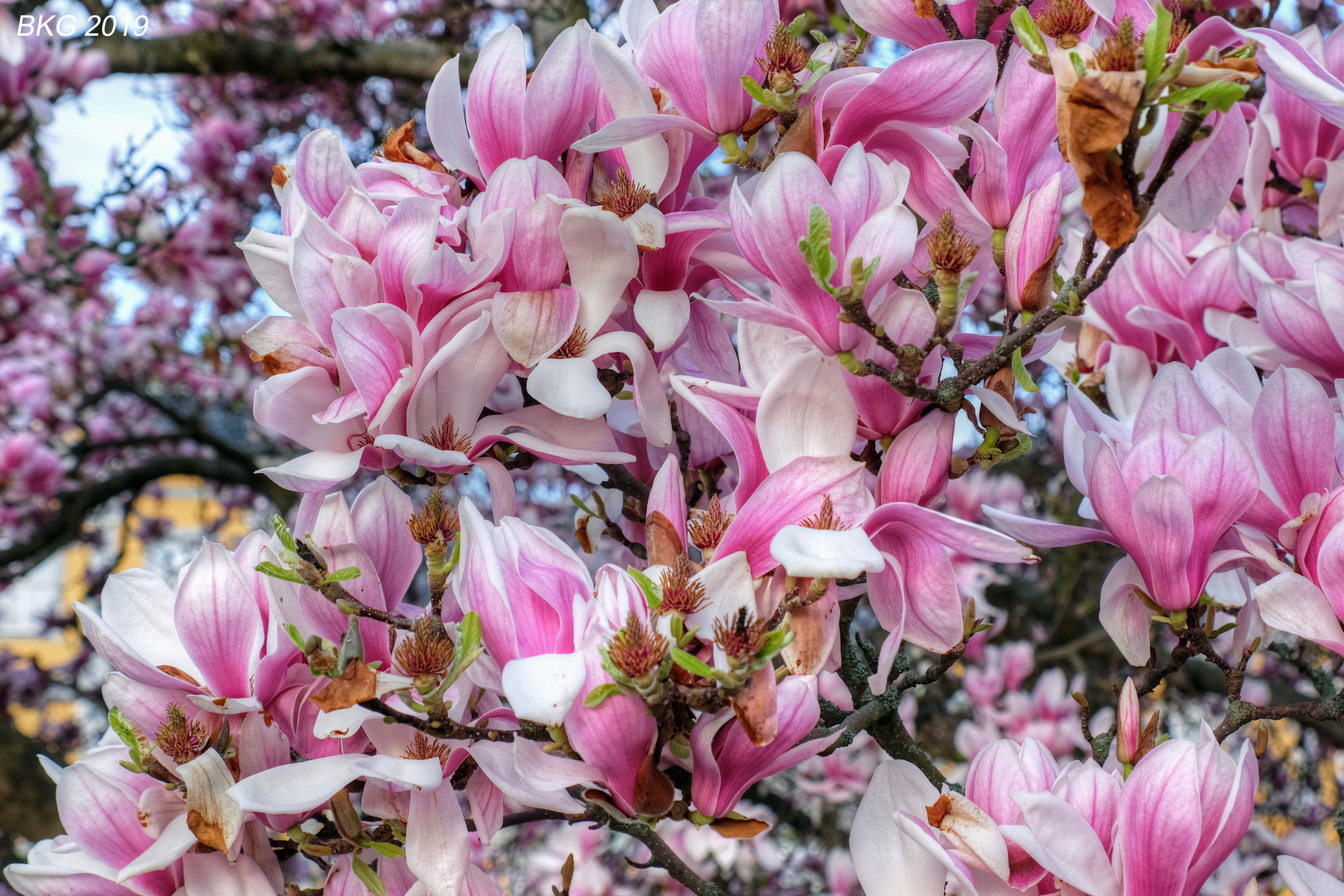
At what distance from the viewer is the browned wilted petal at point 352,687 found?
73cm

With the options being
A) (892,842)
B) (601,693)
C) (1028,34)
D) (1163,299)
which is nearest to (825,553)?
(601,693)

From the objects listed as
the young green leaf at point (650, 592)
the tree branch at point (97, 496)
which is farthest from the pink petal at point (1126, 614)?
the tree branch at point (97, 496)

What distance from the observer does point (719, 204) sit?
3.30 feet

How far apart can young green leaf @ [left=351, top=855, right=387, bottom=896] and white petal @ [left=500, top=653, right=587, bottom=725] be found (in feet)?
1.02

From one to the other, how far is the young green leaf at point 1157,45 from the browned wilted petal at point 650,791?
0.54 m

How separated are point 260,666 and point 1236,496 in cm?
79

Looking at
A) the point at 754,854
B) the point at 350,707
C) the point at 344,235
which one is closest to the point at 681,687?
the point at 350,707

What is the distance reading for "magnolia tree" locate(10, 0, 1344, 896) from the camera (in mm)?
707

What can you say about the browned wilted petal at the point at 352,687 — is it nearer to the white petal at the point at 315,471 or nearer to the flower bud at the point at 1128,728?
the white petal at the point at 315,471

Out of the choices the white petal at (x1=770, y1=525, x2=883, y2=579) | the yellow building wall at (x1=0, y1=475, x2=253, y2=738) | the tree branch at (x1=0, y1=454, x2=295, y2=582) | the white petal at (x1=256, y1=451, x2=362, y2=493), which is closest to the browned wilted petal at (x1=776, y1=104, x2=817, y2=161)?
the white petal at (x1=770, y1=525, x2=883, y2=579)

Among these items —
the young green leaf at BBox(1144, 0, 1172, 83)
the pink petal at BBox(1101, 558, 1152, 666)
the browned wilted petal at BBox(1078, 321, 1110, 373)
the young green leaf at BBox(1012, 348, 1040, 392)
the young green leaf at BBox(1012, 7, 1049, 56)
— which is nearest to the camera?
the young green leaf at BBox(1144, 0, 1172, 83)

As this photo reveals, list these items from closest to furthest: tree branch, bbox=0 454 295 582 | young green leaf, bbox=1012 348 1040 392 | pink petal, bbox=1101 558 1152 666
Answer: young green leaf, bbox=1012 348 1040 392 < pink petal, bbox=1101 558 1152 666 < tree branch, bbox=0 454 295 582

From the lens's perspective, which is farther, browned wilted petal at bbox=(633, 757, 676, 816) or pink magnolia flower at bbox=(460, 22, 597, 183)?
pink magnolia flower at bbox=(460, 22, 597, 183)

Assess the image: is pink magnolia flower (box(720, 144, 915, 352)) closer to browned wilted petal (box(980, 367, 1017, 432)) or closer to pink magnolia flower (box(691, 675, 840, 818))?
browned wilted petal (box(980, 367, 1017, 432))
